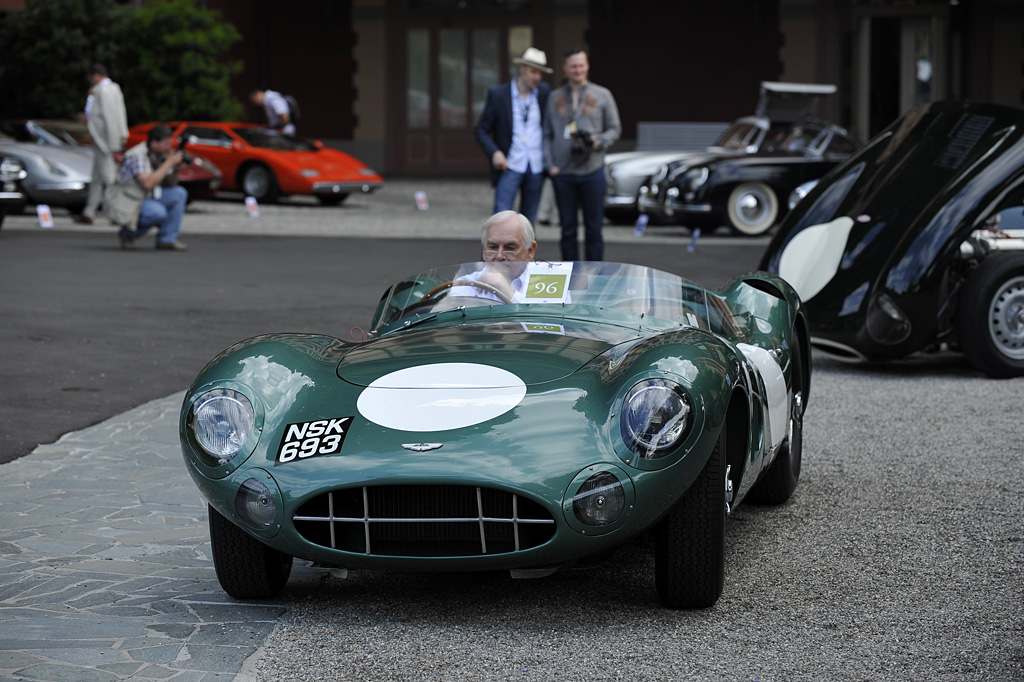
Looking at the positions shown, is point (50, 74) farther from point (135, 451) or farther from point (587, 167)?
point (135, 451)

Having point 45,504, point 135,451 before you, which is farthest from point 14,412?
point 45,504

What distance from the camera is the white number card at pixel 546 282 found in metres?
4.68

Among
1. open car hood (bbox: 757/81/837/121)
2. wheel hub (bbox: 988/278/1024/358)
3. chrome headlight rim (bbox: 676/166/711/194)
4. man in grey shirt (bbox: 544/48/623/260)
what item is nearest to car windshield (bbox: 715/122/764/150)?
open car hood (bbox: 757/81/837/121)

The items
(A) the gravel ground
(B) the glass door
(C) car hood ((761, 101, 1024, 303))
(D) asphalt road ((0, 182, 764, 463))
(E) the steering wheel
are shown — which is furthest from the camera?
(B) the glass door

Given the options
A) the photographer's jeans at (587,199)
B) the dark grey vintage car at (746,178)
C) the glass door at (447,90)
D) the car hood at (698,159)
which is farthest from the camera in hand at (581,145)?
the glass door at (447,90)

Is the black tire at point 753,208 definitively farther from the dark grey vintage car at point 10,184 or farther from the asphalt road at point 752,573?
the dark grey vintage car at point 10,184

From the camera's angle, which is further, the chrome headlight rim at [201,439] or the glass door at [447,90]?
the glass door at [447,90]

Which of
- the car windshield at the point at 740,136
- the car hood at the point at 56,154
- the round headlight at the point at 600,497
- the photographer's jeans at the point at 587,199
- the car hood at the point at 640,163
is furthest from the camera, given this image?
the car hood at the point at 640,163

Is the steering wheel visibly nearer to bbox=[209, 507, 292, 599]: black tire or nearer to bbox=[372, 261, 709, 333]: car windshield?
bbox=[372, 261, 709, 333]: car windshield

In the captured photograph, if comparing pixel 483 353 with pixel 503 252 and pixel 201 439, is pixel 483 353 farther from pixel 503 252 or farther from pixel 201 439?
pixel 503 252

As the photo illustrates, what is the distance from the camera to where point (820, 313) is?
25.1 feet

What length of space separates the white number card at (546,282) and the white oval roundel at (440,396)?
859 mm

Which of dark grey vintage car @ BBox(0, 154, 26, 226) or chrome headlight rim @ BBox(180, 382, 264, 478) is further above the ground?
dark grey vintage car @ BBox(0, 154, 26, 226)

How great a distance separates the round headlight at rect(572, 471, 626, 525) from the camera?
347cm
